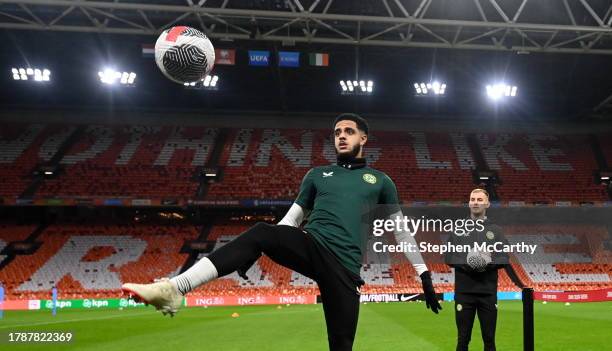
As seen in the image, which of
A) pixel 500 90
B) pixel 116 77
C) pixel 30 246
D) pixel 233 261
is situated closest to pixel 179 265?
pixel 30 246

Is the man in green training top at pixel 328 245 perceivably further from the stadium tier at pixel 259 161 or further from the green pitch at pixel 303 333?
the stadium tier at pixel 259 161

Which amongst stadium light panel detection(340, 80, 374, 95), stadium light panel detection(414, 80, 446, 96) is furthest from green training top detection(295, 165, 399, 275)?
stadium light panel detection(414, 80, 446, 96)

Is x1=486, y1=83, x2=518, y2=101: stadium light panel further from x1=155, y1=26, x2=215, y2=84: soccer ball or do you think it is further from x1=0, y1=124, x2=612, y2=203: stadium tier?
x1=155, y1=26, x2=215, y2=84: soccer ball

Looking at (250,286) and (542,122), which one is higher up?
(542,122)

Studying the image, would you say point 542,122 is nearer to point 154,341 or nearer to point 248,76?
point 248,76

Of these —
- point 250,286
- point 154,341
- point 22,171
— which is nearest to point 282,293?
point 250,286

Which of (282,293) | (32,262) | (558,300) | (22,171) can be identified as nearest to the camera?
(558,300)

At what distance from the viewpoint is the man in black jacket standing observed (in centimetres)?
567

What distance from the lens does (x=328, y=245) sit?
344 cm

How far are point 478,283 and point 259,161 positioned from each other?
27.4 metres

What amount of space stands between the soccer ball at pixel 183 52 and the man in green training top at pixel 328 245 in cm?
322

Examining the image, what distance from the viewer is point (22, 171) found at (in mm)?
30656

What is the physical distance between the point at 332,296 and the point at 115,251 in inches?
1094

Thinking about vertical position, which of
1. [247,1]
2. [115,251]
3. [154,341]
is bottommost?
[154,341]
